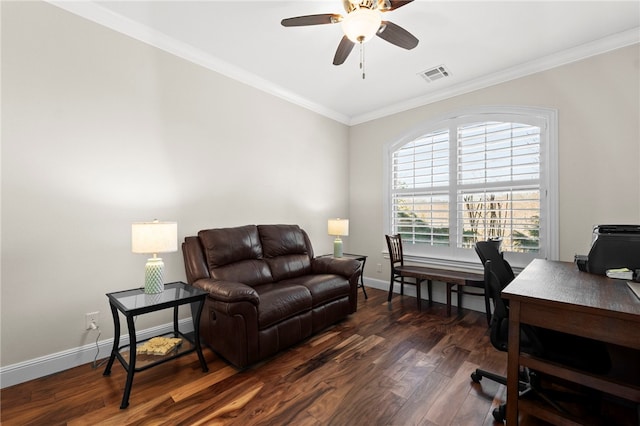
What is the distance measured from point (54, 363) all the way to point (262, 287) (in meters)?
1.64

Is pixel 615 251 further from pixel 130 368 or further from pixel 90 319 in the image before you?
pixel 90 319

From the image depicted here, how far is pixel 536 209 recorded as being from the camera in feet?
10.2

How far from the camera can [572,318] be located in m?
1.25

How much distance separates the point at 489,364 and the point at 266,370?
178cm

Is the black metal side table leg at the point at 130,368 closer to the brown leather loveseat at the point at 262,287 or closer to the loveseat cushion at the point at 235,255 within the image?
the brown leather loveseat at the point at 262,287

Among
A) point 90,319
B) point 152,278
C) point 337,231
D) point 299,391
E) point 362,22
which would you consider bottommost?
point 299,391

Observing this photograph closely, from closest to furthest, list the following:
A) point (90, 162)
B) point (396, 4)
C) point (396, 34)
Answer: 1. point (396, 4)
2. point (396, 34)
3. point (90, 162)

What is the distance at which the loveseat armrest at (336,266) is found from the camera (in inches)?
125

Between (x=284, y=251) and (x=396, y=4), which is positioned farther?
(x=284, y=251)

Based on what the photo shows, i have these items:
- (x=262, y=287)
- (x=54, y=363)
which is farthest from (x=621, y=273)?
(x=54, y=363)

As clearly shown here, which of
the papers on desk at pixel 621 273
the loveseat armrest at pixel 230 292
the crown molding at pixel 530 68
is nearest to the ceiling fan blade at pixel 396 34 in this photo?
the crown molding at pixel 530 68

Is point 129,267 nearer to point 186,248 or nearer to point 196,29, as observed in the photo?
point 186,248

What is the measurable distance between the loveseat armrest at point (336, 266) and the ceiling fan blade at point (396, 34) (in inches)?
87.2

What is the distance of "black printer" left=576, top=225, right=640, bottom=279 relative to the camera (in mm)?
1666
